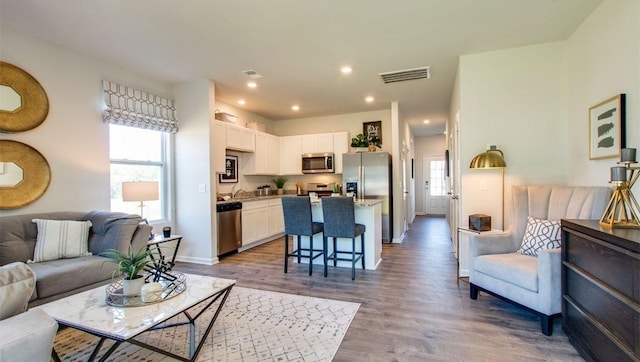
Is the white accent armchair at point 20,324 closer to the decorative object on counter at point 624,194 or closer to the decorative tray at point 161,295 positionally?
the decorative tray at point 161,295

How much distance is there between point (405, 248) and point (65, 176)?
16.4 feet

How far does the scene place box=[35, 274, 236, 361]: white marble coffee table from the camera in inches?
61.9

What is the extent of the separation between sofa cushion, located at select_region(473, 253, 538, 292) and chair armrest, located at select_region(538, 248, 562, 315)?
0.17 feet

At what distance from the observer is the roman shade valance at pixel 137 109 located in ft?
12.4

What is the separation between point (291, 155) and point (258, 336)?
4.78 meters

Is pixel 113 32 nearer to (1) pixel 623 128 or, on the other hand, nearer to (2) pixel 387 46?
(2) pixel 387 46

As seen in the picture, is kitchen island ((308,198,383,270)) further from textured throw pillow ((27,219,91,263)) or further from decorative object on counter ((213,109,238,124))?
textured throw pillow ((27,219,91,263))

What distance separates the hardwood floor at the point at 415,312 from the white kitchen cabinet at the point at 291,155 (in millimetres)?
2496

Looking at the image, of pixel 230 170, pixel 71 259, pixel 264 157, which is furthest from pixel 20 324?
pixel 264 157

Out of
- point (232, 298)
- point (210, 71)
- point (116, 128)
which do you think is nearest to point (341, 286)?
point (232, 298)

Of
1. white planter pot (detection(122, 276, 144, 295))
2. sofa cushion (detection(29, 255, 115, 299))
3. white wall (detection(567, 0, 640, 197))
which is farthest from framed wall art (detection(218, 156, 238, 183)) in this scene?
white wall (detection(567, 0, 640, 197))

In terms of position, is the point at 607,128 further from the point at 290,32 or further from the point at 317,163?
the point at 317,163

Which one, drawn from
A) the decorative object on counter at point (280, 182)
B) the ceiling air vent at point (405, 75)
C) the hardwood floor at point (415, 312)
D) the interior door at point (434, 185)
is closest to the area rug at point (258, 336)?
the hardwood floor at point (415, 312)

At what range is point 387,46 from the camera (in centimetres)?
339
